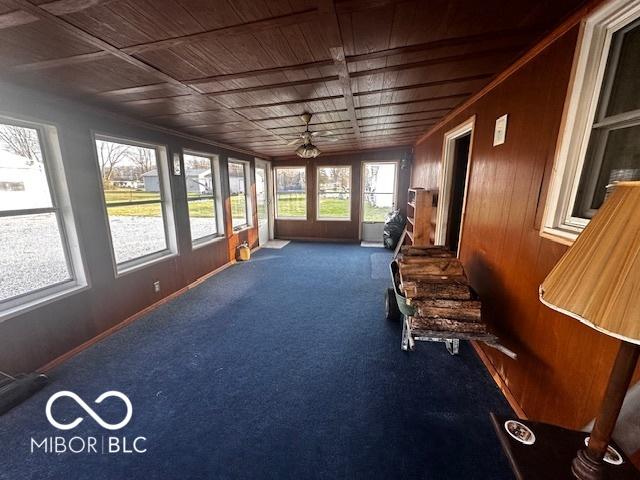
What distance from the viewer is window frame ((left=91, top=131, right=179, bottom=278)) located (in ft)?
8.70

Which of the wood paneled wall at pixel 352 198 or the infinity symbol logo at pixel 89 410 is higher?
the wood paneled wall at pixel 352 198

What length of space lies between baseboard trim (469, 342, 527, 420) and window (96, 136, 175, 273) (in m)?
3.76

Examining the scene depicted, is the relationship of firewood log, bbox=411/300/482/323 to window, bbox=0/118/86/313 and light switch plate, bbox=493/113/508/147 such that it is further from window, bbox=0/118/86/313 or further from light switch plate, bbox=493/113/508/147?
window, bbox=0/118/86/313

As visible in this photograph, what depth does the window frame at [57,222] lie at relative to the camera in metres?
2.03

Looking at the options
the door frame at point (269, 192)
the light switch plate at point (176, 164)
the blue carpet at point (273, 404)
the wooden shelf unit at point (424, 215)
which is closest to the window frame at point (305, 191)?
the door frame at point (269, 192)

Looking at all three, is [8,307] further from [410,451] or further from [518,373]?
[518,373]

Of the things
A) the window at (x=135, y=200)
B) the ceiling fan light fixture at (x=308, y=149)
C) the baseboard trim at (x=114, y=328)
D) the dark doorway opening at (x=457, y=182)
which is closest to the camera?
the baseboard trim at (x=114, y=328)

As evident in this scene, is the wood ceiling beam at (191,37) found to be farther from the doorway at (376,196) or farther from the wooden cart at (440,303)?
the doorway at (376,196)

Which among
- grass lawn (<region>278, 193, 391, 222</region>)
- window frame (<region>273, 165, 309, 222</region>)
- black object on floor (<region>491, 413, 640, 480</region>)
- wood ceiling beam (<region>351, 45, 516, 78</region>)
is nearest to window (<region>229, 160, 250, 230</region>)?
window frame (<region>273, 165, 309, 222</region>)

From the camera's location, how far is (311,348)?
7.98 ft

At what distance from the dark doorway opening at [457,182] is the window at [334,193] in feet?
11.2

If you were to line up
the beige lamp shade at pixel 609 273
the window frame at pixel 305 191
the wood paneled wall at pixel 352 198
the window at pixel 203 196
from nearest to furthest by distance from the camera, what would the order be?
the beige lamp shade at pixel 609 273
the window at pixel 203 196
the wood paneled wall at pixel 352 198
the window frame at pixel 305 191

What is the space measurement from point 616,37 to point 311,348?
107 inches

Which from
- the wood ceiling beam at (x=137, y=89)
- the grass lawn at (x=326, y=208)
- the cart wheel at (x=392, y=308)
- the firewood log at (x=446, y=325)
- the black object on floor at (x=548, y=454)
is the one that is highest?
the wood ceiling beam at (x=137, y=89)
